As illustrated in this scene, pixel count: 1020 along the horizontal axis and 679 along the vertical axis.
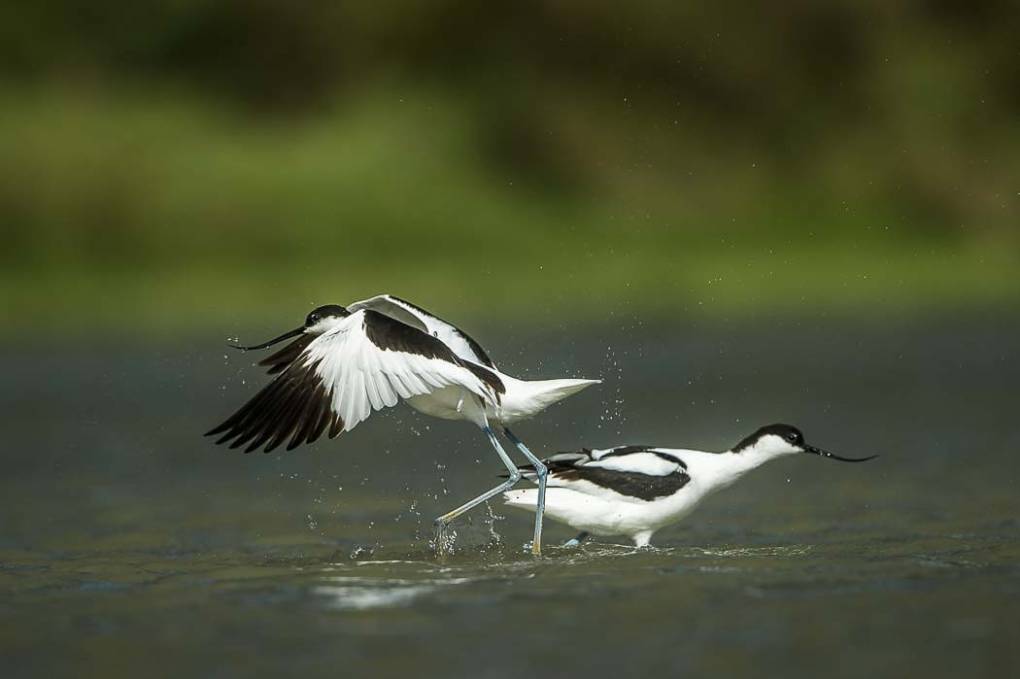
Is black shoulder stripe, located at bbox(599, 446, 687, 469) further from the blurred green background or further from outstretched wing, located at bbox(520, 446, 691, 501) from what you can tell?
the blurred green background

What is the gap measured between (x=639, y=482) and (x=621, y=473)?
0.14m

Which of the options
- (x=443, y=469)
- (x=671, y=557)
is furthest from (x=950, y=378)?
(x=671, y=557)

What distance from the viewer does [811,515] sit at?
11.4m

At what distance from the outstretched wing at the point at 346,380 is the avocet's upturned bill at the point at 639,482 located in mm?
1010

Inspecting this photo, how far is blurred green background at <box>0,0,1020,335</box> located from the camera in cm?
3575

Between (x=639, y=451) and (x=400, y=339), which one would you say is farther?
(x=639, y=451)

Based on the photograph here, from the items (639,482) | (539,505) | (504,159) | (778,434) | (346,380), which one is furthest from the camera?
(504,159)

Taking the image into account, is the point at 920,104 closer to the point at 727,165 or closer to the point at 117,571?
the point at 727,165

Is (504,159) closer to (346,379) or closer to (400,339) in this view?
(400,339)

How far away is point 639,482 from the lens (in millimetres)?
10477

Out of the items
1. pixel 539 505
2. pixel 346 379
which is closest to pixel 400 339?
pixel 346 379

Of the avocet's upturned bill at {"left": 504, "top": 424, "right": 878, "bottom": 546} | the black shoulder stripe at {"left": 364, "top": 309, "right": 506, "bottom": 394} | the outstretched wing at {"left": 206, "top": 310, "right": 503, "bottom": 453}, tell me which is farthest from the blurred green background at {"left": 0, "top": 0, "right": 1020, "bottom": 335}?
the outstretched wing at {"left": 206, "top": 310, "right": 503, "bottom": 453}

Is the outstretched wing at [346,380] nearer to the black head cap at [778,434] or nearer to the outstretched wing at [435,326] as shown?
the outstretched wing at [435,326]

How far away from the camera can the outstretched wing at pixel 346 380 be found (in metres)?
9.81
